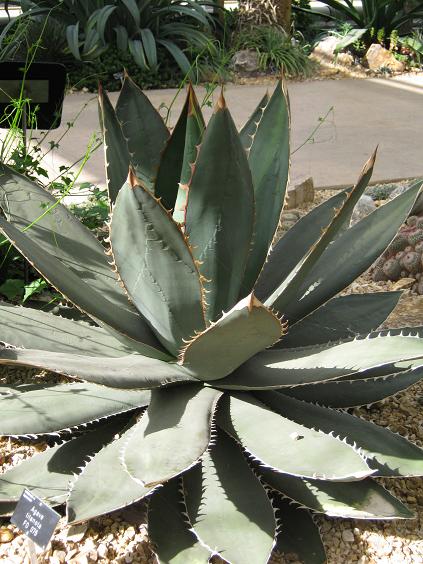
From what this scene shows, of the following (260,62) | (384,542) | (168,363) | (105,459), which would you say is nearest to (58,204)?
(168,363)

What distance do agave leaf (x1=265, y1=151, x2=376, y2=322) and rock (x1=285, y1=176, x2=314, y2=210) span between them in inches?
84.7

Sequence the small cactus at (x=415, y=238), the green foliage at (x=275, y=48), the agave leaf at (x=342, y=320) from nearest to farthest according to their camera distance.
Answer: the agave leaf at (x=342, y=320) < the small cactus at (x=415, y=238) < the green foliage at (x=275, y=48)

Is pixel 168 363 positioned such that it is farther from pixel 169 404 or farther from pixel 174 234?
pixel 174 234

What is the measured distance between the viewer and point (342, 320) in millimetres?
2277

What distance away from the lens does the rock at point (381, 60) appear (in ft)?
30.2

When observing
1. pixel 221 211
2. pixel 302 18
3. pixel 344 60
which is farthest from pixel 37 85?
pixel 302 18

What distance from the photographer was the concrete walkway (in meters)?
5.14

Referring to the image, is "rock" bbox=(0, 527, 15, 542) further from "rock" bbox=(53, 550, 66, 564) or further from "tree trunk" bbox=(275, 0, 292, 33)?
"tree trunk" bbox=(275, 0, 292, 33)

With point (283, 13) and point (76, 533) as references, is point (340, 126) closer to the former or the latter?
point (283, 13)

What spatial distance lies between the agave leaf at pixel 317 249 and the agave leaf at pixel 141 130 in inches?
21.1

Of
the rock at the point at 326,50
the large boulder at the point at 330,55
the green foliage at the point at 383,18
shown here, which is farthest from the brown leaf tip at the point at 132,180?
the green foliage at the point at 383,18

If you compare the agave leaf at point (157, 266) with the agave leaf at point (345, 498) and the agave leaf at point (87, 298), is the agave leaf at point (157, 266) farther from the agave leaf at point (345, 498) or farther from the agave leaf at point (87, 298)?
the agave leaf at point (345, 498)

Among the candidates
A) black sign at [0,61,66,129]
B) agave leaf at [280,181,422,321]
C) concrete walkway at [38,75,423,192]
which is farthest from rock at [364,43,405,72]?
agave leaf at [280,181,422,321]

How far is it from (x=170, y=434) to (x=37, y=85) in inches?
59.8
